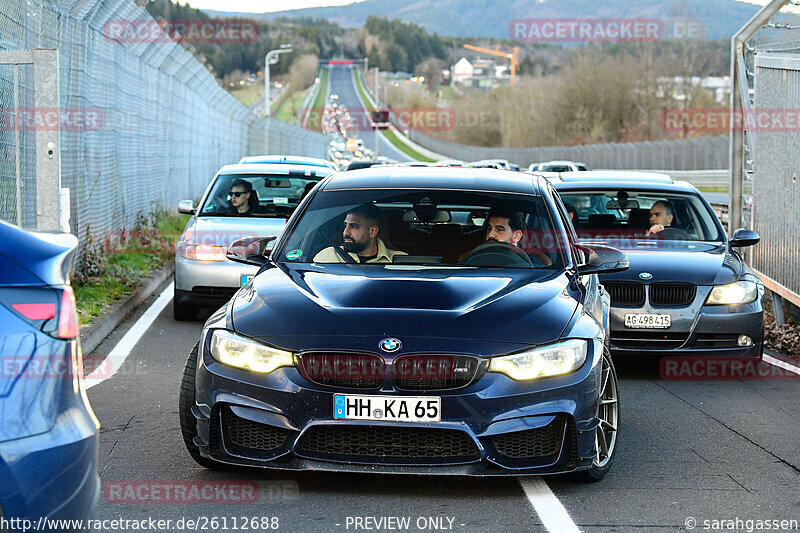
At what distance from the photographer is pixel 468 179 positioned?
7312mm

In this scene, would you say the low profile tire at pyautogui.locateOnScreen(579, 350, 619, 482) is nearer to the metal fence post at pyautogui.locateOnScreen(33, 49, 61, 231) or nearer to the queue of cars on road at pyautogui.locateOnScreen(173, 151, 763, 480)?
the queue of cars on road at pyautogui.locateOnScreen(173, 151, 763, 480)

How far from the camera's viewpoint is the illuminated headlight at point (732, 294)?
9.27 metres

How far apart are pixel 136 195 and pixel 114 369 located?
11.1 meters

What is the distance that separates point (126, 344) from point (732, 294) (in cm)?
504

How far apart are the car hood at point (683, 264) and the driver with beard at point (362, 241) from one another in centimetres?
287

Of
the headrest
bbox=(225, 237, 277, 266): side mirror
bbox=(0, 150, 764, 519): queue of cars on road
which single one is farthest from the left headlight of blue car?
the headrest

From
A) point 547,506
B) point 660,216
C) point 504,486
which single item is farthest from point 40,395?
point 660,216

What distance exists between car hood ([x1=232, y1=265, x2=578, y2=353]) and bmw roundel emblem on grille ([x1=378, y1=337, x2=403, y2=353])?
0.03m

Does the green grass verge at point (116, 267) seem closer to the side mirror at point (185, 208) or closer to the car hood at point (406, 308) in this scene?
the side mirror at point (185, 208)

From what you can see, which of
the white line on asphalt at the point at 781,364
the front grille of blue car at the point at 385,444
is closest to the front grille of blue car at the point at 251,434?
the front grille of blue car at the point at 385,444

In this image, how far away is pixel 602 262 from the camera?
681cm

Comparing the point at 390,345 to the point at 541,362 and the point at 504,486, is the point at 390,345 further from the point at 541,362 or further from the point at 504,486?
the point at 504,486

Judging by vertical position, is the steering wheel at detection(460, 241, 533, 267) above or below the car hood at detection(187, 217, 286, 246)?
above

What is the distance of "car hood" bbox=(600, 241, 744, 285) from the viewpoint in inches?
368
